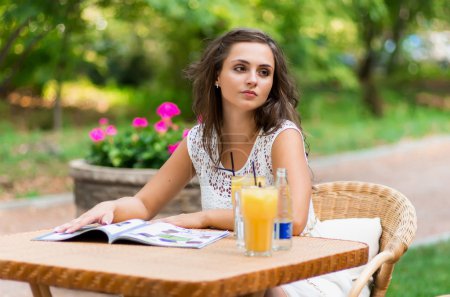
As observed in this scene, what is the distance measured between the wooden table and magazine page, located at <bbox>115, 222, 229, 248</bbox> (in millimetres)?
33

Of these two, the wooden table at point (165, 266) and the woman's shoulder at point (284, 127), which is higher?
the woman's shoulder at point (284, 127)

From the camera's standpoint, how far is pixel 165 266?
2230 millimetres

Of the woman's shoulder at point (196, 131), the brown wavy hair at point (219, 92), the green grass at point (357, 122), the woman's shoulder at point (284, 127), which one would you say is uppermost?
the brown wavy hair at point (219, 92)

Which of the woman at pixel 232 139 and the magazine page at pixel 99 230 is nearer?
the magazine page at pixel 99 230

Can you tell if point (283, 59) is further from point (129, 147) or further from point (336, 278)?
point (129, 147)

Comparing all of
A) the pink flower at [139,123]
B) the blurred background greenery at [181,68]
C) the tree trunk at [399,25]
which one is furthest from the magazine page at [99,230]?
the tree trunk at [399,25]

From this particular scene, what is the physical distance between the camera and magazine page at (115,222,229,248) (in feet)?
8.38

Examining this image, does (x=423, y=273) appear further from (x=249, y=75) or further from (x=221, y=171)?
(x=249, y=75)

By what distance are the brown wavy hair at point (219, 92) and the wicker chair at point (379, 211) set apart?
0.50 metres

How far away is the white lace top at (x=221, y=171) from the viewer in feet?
10.0

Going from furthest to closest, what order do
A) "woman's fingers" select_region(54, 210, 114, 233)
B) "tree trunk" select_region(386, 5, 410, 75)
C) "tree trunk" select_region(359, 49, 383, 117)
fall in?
"tree trunk" select_region(386, 5, 410, 75) → "tree trunk" select_region(359, 49, 383, 117) → "woman's fingers" select_region(54, 210, 114, 233)

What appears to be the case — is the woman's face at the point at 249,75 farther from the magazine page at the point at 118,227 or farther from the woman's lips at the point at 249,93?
the magazine page at the point at 118,227

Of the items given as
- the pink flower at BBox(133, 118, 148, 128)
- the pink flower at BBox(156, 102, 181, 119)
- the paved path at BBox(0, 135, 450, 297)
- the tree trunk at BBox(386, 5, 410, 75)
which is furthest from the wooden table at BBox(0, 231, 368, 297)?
the tree trunk at BBox(386, 5, 410, 75)

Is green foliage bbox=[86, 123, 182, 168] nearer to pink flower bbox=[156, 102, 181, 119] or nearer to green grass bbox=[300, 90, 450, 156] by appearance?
pink flower bbox=[156, 102, 181, 119]
